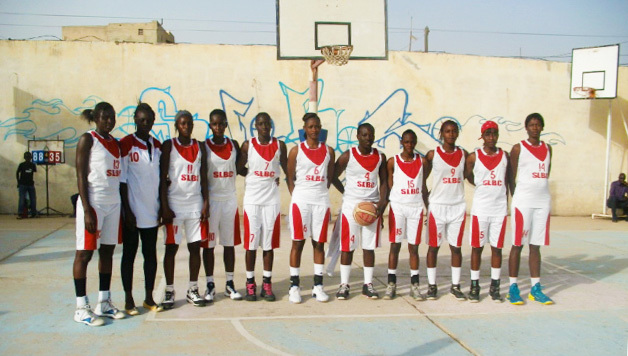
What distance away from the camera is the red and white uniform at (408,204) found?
19.0 feet

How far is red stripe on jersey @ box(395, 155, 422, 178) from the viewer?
229 inches

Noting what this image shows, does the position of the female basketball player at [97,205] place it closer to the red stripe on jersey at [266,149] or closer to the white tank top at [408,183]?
the red stripe on jersey at [266,149]

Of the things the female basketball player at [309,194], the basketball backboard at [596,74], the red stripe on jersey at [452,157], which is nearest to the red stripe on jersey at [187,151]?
the female basketball player at [309,194]

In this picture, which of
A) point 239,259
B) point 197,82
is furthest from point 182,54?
point 239,259

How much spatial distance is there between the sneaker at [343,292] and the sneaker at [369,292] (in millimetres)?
198

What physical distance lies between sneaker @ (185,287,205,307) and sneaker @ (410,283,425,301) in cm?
220

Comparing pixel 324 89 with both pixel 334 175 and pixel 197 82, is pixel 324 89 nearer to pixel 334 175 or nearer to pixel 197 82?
pixel 197 82

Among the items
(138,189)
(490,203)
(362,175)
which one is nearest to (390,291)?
(362,175)

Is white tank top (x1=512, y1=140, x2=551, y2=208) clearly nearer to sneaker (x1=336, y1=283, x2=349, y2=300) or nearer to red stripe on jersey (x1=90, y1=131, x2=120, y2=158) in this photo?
sneaker (x1=336, y1=283, x2=349, y2=300)

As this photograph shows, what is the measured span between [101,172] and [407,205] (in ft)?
10.0

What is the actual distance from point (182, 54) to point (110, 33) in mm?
7658

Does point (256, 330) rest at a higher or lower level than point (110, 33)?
lower

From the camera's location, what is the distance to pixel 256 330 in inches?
186

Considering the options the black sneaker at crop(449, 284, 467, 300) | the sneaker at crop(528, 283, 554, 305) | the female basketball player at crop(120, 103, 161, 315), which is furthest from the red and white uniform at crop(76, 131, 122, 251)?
the sneaker at crop(528, 283, 554, 305)
